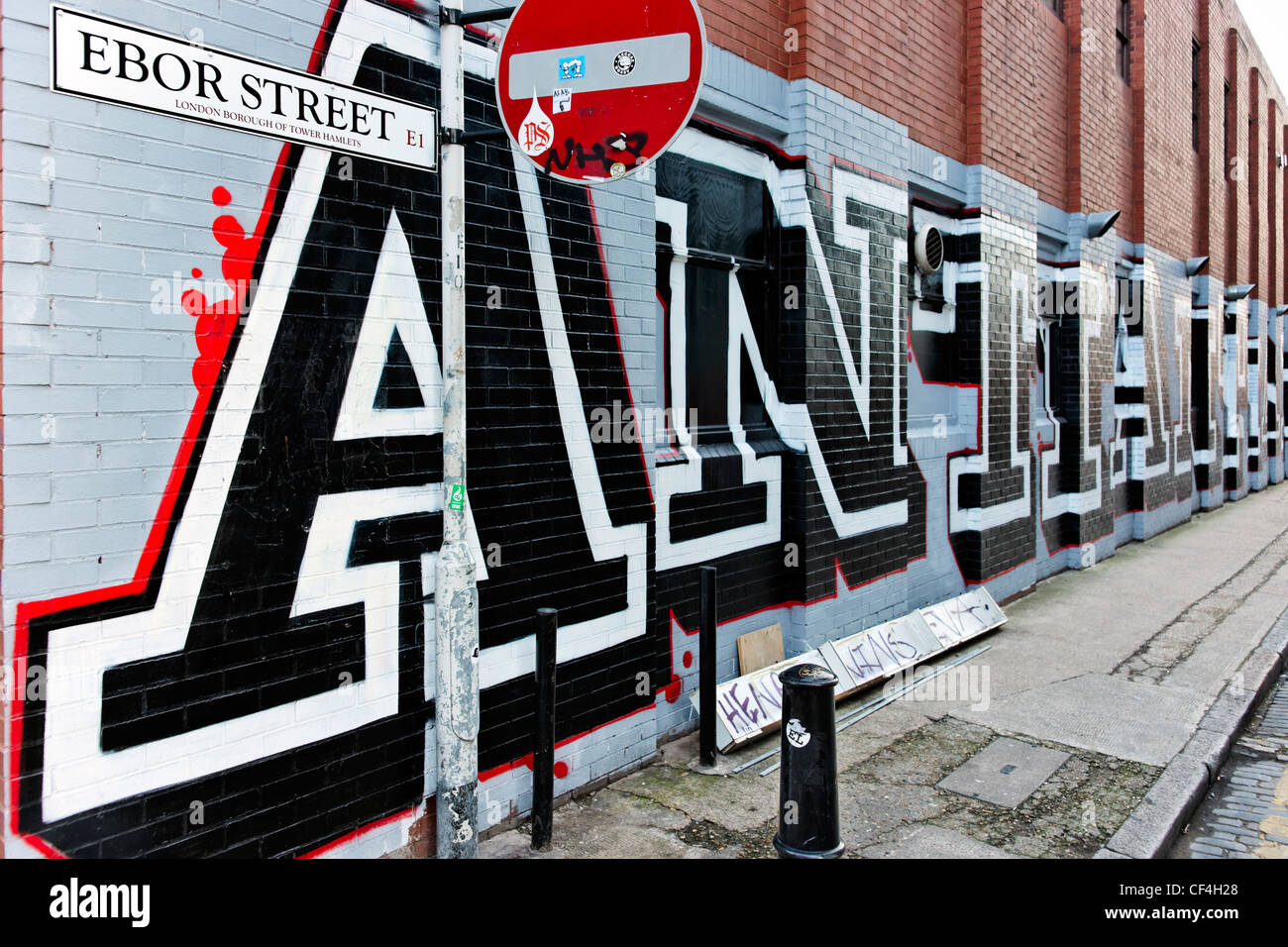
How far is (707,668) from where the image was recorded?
5.26 meters

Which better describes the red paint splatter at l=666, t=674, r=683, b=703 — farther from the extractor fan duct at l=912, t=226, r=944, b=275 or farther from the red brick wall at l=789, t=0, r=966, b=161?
the extractor fan duct at l=912, t=226, r=944, b=275

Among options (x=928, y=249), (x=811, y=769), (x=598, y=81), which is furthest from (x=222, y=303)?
(x=928, y=249)

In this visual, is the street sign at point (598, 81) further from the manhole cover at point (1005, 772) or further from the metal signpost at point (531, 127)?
the manhole cover at point (1005, 772)

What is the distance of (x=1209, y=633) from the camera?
8.46 m

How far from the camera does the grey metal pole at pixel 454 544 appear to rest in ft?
12.6

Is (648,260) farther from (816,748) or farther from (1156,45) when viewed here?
(1156,45)

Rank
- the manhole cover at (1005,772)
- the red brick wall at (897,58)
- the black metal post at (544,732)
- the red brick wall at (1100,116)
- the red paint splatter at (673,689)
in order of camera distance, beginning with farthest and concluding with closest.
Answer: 1. the red brick wall at (1100,116)
2. the red brick wall at (897,58)
3. the red paint splatter at (673,689)
4. the manhole cover at (1005,772)
5. the black metal post at (544,732)

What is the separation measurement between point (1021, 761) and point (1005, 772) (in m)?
0.24

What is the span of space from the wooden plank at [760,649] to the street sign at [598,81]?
3.55 m

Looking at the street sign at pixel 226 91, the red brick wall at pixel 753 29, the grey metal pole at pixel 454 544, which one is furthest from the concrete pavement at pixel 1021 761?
the red brick wall at pixel 753 29

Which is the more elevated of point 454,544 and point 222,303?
point 222,303

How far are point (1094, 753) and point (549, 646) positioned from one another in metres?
3.57

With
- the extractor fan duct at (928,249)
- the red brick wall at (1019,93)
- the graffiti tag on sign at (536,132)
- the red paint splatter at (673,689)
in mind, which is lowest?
the red paint splatter at (673,689)

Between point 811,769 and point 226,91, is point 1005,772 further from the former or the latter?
point 226,91
